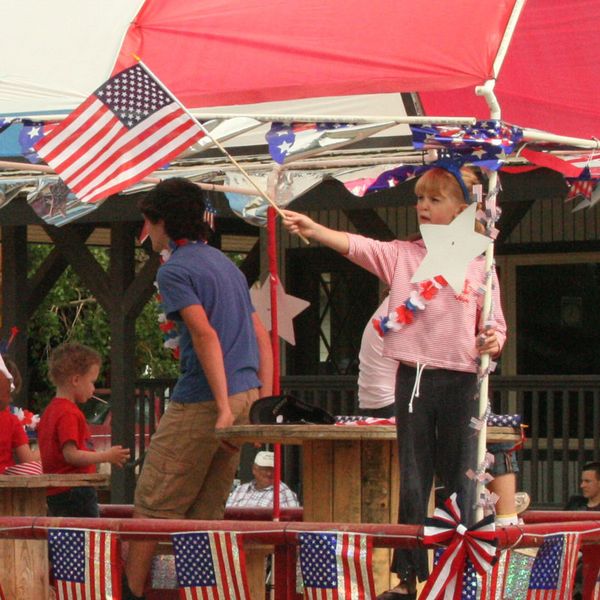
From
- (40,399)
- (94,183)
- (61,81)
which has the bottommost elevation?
(40,399)

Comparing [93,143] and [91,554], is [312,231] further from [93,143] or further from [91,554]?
[91,554]

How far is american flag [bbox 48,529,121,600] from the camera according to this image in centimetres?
573

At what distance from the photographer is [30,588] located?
6332 mm

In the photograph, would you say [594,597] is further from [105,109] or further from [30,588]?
[105,109]

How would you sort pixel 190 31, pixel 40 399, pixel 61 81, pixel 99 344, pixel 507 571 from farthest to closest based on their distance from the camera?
pixel 99 344, pixel 40 399, pixel 61 81, pixel 190 31, pixel 507 571

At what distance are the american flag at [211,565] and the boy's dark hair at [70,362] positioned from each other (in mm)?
2048


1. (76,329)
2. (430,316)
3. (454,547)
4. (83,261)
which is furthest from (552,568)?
(76,329)

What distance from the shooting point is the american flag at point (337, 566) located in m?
5.38

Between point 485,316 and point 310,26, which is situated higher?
point 310,26

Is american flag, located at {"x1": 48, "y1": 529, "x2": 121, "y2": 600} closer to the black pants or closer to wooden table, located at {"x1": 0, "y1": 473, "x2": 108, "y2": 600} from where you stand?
wooden table, located at {"x1": 0, "y1": 473, "x2": 108, "y2": 600}

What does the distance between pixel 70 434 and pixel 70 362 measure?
472mm

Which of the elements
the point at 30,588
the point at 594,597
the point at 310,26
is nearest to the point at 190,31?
the point at 310,26

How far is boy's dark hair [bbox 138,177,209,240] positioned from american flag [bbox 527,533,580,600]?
82.1 inches

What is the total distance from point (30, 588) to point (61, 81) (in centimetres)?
273
